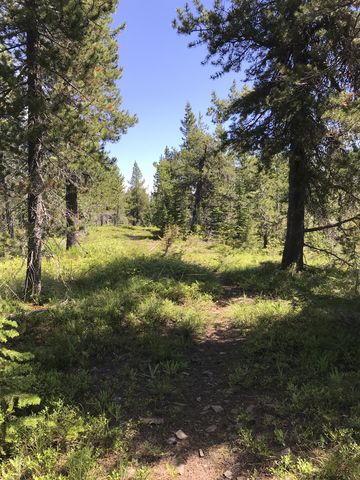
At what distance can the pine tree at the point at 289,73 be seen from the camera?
8797 mm

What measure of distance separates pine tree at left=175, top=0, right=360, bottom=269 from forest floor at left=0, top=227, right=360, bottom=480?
11.2 ft

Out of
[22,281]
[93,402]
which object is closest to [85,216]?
[22,281]

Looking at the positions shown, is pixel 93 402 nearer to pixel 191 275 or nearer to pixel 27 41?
pixel 191 275

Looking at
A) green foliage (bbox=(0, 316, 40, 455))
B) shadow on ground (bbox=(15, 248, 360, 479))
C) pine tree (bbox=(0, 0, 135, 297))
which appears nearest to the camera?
green foliage (bbox=(0, 316, 40, 455))

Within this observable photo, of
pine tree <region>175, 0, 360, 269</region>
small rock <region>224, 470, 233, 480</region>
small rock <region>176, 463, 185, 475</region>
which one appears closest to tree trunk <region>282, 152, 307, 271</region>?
pine tree <region>175, 0, 360, 269</region>

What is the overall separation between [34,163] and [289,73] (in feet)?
21.8

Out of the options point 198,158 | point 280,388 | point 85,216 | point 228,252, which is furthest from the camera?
point 198,158

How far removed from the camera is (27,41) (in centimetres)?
869

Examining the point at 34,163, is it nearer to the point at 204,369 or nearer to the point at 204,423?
the point at 204,369

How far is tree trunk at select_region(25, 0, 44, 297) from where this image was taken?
841 cm

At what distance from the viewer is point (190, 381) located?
615 cm

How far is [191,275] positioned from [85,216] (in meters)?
3.74

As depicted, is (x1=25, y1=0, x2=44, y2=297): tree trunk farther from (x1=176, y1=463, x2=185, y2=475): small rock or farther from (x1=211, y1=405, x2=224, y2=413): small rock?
(x1=176, y1=463, x2=185, y2=475): small rock

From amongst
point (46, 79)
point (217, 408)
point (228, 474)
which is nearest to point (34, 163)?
point (46, 79)
